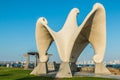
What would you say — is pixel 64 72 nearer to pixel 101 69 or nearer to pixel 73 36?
pixel 73 36

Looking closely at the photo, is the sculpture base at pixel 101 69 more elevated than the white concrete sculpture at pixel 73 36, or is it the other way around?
the white concrete sculpture at pixel 73 36

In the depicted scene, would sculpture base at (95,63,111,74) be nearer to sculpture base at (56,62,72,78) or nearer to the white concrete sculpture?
the white concrete sculpture

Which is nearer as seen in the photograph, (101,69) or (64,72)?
(64,72)

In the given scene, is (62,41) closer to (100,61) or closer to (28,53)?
(100,61)

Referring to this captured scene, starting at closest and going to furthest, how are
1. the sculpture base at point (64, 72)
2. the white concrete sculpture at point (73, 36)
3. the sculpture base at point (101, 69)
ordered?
the sculpture base at point (64, 72) → the white concrete sculpture at point (73, 36) → the sculpture base at point (101, 69)

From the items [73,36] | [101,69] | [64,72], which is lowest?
[64,72]

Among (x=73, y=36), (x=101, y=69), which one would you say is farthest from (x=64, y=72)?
(x=101, y=69)

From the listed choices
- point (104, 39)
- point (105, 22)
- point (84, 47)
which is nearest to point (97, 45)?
point (104, 39)

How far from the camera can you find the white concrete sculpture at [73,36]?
28958mm

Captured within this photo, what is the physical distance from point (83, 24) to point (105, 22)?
3334 millimetres

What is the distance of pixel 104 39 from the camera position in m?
30.9

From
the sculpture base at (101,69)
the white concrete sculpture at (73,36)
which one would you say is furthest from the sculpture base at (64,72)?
the sculpture base at (101,69)

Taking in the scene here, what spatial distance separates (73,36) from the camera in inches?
1180

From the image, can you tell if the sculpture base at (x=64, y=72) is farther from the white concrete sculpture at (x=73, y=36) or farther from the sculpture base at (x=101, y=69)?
the sculpture base at (x=101, y=69)
